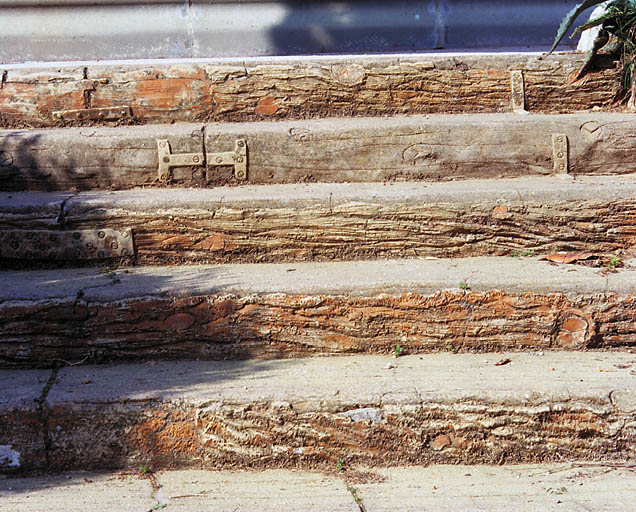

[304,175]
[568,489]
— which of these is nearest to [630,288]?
[568,489]

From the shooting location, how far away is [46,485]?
96.6 inches

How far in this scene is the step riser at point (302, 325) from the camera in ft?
9.18

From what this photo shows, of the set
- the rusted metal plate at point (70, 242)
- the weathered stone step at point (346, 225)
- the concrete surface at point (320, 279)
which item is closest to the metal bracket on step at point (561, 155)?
the weathered stone step at point (346, 225)

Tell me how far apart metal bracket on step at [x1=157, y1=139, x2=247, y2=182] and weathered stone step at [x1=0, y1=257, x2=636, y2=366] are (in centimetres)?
91

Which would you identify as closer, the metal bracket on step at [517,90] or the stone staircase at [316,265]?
the stone staircase at [316,265]

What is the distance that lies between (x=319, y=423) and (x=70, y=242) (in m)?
1.51

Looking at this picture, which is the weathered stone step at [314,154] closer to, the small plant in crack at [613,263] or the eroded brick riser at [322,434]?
the small plant in crack at [613,263]

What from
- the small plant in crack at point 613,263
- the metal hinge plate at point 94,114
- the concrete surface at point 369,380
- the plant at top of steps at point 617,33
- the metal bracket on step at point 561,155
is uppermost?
the plant at top of steps at point 617,33

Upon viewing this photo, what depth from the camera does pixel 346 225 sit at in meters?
3.21

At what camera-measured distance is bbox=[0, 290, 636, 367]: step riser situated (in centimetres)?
280

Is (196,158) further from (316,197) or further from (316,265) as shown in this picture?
(316,265)

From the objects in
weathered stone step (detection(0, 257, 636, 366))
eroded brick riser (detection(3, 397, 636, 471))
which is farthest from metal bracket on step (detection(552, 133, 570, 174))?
eroded brick riser (detection(3, 397, 636, 471))

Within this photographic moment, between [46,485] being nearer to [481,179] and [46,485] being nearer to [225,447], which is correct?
[225,447]

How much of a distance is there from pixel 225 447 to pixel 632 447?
1498mm
